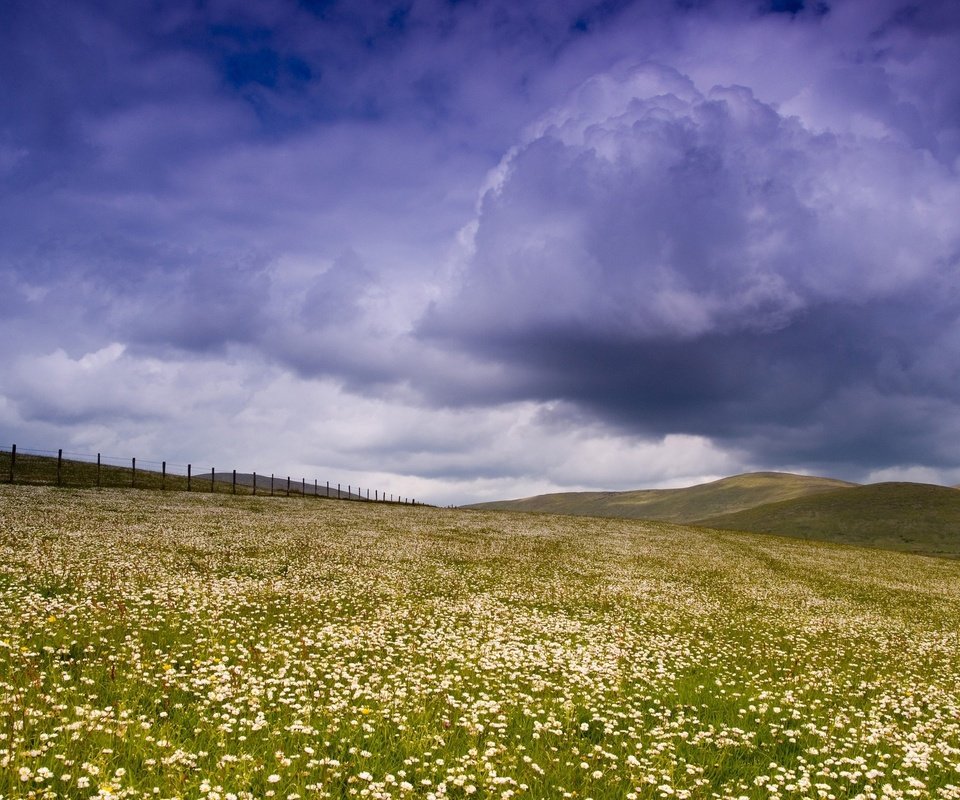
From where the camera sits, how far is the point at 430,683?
43.6ft

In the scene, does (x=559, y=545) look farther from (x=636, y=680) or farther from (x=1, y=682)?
(x=1, y=682)

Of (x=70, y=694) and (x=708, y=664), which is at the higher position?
(x=70, y=694)

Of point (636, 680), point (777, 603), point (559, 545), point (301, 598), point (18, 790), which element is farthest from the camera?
point (559, 545)

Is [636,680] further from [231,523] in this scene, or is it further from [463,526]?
[463,526]

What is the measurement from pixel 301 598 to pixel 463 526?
4022 centimetres

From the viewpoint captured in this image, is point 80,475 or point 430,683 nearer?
point 430,683

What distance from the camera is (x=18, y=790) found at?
755cm

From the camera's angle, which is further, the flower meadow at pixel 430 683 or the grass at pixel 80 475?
the grass at pixel 80 475

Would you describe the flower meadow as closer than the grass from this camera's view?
Yes

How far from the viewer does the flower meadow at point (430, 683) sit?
9070mm

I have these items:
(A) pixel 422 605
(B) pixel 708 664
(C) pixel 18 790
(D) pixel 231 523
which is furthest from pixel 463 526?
(C) pixel 18 790

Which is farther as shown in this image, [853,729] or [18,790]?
[853,729]

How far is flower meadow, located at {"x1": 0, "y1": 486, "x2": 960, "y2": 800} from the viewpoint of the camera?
9.07m

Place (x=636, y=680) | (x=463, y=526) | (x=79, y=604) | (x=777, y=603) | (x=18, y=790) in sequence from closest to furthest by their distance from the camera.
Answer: (x=18, y=790)
(x=636, y=680)
(x=79, y=604)
(x=777, y=603)
(x=463, y=526)
